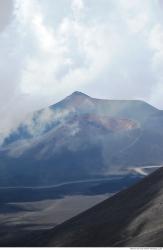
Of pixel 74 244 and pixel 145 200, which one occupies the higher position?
pixel 145 200

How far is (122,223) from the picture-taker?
9125 centimetres

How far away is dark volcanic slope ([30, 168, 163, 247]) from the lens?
77438mm

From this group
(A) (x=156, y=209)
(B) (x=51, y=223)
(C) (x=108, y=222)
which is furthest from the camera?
(B) (x=51, y=223)

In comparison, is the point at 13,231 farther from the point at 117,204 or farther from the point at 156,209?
the point at 156,209

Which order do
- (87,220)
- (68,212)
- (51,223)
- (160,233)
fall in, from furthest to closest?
1. (68,212)
2. (51,223)
3. (87,220)
4. (160,233)

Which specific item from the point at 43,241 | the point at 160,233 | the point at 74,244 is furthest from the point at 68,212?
the point at 160,233

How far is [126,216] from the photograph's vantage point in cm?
9619

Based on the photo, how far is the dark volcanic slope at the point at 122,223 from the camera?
77438 millimetres

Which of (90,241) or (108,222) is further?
(108,222)

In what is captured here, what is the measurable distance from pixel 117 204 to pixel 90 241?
89.7 ft


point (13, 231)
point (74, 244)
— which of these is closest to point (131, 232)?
point (74, 244)

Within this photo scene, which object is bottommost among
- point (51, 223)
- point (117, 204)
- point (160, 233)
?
point (160, 233)

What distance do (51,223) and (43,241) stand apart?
208 ft

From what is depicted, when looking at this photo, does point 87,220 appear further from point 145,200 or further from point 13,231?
point 13,231
